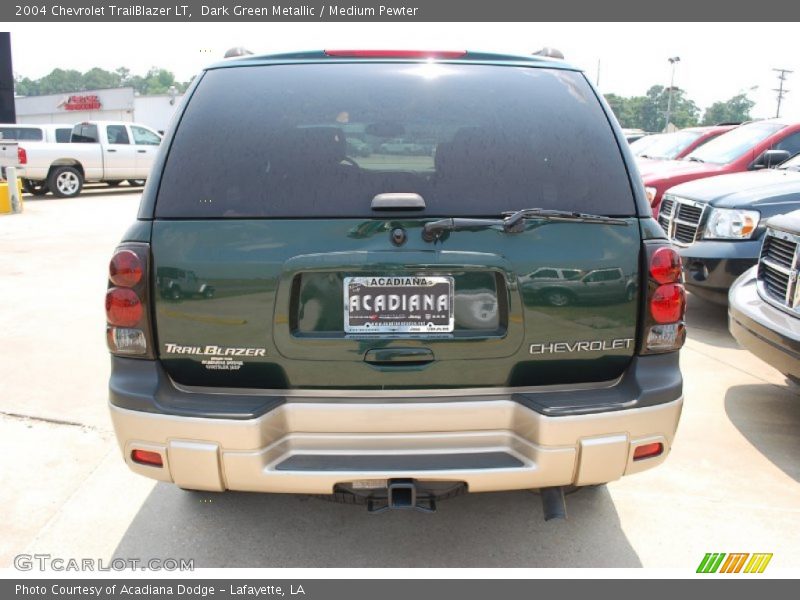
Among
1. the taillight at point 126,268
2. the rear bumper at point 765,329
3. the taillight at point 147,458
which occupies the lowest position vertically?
the taillight at point 147,458

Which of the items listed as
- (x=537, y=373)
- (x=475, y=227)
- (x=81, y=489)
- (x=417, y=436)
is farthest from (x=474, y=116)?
(x=81, y=489)

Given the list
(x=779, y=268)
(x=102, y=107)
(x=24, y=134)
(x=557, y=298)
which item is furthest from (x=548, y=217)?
(x=102, y=107)

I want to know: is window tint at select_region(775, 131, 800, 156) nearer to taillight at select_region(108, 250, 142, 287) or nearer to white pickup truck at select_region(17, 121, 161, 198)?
taillight at select_region(108, 250, 142, 287)

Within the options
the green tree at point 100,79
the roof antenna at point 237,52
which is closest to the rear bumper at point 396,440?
the roof antenna at point 237,52

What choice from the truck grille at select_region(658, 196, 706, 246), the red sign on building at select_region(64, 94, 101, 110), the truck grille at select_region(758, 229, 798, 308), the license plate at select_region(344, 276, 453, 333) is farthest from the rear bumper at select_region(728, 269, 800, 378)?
the red sign on building at select_region(64, 94, 101, 110)

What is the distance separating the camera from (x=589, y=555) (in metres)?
2.79

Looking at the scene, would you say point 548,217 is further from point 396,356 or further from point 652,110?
point 652,110

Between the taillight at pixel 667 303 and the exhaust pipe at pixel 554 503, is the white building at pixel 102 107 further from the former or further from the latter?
the taillight at pixel 667 303

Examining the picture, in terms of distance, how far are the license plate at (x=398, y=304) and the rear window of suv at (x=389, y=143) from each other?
9.6 inches

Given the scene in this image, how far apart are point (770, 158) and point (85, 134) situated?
16.5 m

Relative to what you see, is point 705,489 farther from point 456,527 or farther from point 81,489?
point 81,489

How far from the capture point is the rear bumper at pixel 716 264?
5.59 meters

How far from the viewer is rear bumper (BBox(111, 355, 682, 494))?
2.29m

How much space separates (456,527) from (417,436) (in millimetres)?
865
